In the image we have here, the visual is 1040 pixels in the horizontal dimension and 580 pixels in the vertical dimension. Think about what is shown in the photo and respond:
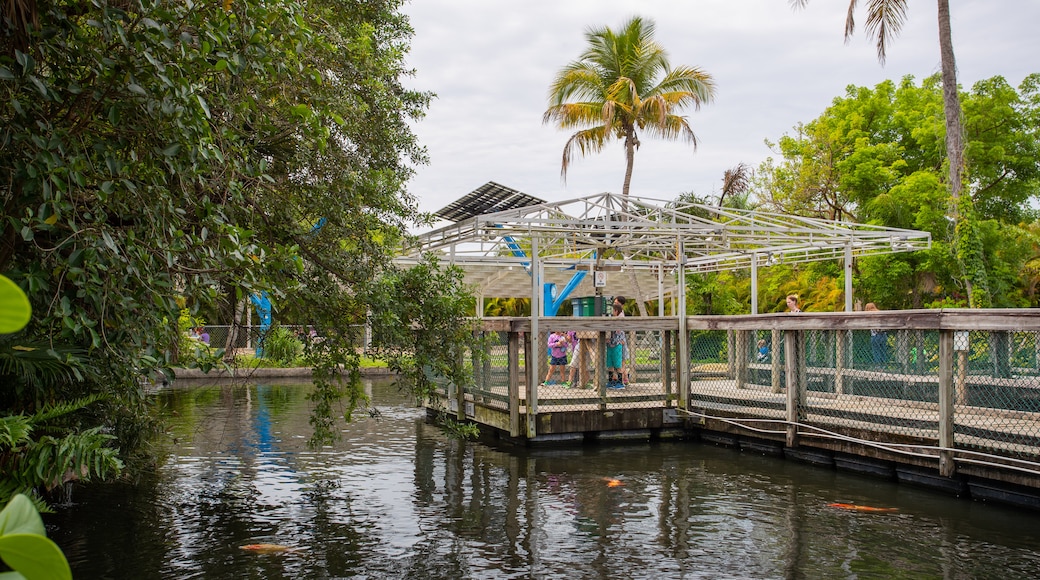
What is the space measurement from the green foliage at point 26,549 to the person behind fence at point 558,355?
41.5ft

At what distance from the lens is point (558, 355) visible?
1391cm

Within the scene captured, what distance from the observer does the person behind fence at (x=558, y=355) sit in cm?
1360

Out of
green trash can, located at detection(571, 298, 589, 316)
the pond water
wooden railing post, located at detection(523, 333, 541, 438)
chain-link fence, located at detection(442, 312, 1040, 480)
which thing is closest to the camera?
the pond water

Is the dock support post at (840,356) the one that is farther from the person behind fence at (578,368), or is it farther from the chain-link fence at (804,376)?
the person behind fence at (578,368)

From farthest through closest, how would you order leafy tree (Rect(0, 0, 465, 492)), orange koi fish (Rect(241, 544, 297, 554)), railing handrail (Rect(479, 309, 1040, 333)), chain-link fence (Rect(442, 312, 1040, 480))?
chain-link fence (Rect(442, 312, 1040, 480)) → railing handrail (Rect(479, 309, 1040, 333)) → orange koi fish (Rect(241, 544, 297, 554)) → leafy tree (Rect(0, 0, 465, 492))

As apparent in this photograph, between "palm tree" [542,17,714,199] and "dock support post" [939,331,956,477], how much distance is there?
17384 millimetres

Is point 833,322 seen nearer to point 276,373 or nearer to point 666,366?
point 666,366

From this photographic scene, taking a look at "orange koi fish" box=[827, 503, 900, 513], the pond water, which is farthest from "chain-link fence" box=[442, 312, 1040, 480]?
"orange koi fish" box=[827, 503, 900, 513]

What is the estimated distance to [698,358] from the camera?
13328mm

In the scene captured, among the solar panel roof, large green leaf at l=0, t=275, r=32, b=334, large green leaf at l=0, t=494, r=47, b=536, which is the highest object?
the solar panel roof

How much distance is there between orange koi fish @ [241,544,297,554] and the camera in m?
7.07

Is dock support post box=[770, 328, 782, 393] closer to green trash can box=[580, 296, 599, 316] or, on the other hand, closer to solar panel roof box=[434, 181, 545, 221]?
green trash can box=[580, 296, 599, 316]

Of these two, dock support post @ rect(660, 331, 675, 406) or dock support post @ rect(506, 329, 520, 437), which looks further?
dock support post @ rect(660, 331, 675, 406)

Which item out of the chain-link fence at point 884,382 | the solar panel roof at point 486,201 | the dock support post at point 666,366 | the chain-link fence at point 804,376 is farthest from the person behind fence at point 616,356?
the solar panel roof at point 486,201
